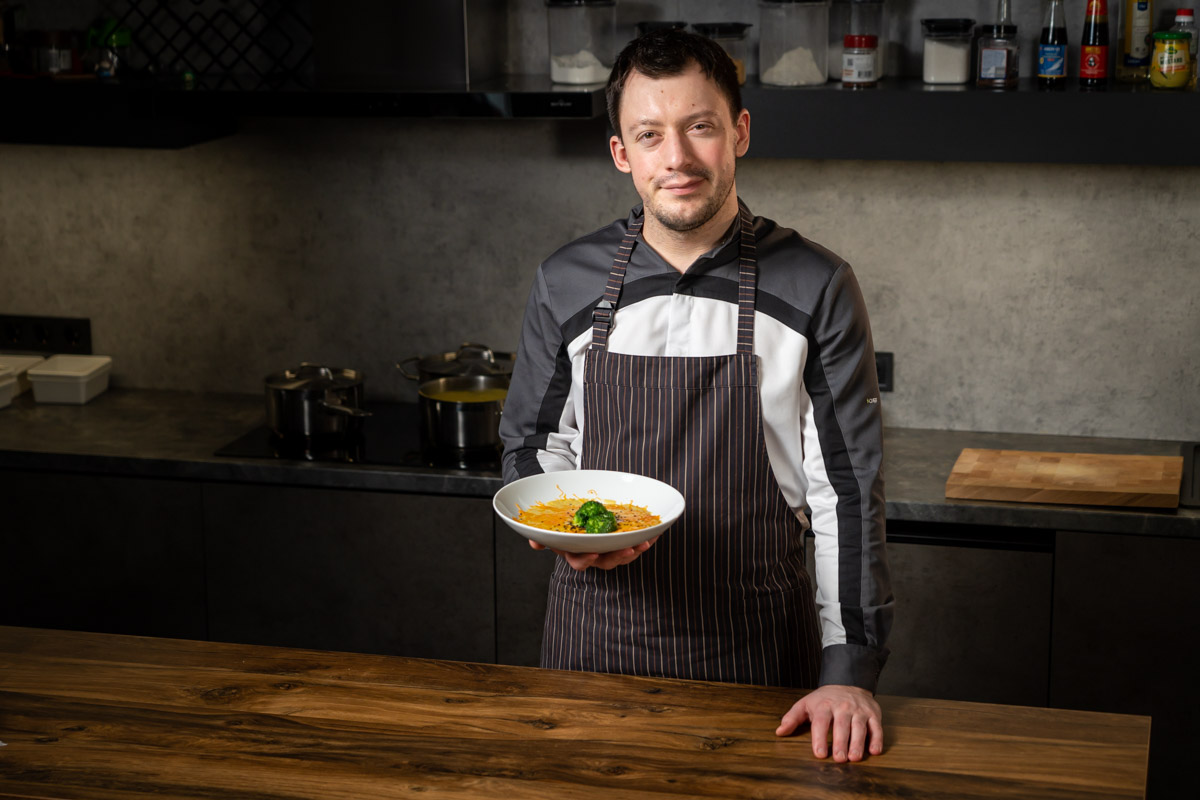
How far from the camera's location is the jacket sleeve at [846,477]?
6.07 feet

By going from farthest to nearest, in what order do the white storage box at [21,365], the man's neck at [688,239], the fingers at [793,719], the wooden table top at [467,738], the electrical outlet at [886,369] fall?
the white storage box at [21,365] < the electrical outlet at [886,369] < the man's neck at [688,239] < the fingers at [793,719] < the wooden table top at [467,738]

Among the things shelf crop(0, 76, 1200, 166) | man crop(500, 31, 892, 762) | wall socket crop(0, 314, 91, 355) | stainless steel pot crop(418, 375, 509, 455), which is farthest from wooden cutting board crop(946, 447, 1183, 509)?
wall socket crop(0, 314, 91, 355)

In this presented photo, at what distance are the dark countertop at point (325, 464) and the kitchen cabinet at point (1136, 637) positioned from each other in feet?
0.16

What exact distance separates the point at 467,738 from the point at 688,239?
2.64 ft

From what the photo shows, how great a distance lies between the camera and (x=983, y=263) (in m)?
3.18

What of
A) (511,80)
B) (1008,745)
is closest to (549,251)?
(511,80)

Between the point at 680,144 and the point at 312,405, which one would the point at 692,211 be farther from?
the point at 312,405

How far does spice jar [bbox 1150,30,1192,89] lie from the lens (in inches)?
106

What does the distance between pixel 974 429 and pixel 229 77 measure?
6.92ft

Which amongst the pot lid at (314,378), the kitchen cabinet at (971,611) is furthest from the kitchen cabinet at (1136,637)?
the pot lid at (314,378)

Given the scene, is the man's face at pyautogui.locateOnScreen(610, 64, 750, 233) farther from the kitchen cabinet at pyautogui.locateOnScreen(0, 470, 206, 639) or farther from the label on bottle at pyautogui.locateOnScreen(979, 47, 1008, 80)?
the kitchen cabinet at pyautogui.locateOnScreen(0, 470, 206, 639)

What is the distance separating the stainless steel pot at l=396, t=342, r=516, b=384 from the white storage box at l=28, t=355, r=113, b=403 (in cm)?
91

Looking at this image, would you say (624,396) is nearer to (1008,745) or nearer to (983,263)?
(1008,745)

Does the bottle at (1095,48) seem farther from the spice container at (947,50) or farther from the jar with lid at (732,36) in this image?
the jar with lid at (732,36)
